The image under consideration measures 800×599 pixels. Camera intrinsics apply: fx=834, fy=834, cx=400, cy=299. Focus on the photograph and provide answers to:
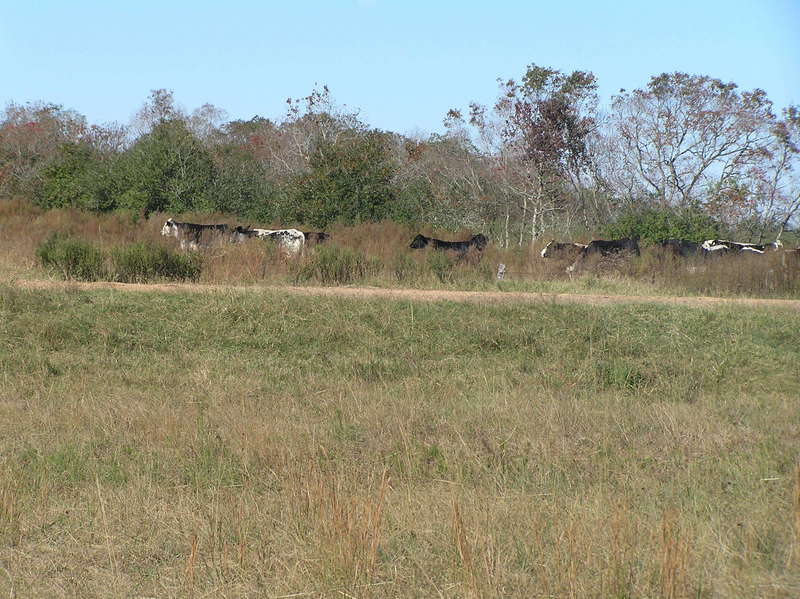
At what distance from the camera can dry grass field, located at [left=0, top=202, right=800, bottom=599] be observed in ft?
11.6

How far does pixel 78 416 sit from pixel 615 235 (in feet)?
63.9

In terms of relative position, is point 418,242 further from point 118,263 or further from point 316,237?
point 118,263

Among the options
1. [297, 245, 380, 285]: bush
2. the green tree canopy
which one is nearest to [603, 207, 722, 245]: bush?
[297, 245, 380, 285]: bush

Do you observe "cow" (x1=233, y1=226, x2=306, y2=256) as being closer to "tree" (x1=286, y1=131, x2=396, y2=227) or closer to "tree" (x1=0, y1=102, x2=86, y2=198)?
"tree" (x1=286, y1=131, x2=396, y2=227)

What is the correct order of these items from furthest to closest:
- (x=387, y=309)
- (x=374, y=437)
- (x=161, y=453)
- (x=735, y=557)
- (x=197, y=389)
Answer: (x=387, y=309), (x=197, y=389), (x=374, y=437), (x=161, y=453), (x=735, y=557)

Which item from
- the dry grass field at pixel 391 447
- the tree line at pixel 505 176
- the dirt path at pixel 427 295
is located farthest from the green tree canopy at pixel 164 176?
the dry grass field at pixel 391 447

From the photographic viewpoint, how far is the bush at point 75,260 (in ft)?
42.9

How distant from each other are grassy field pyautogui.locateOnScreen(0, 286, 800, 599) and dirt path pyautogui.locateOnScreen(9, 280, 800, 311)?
0.90 m

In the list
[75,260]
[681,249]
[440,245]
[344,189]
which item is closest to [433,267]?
[440,245]

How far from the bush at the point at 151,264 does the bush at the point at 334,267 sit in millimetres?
1785

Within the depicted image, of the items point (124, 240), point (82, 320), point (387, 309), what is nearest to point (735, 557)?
point (387, 309)

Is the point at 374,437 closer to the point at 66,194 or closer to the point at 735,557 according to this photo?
the point at 735,557

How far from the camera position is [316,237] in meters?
17.8

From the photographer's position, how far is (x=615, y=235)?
23500mm
